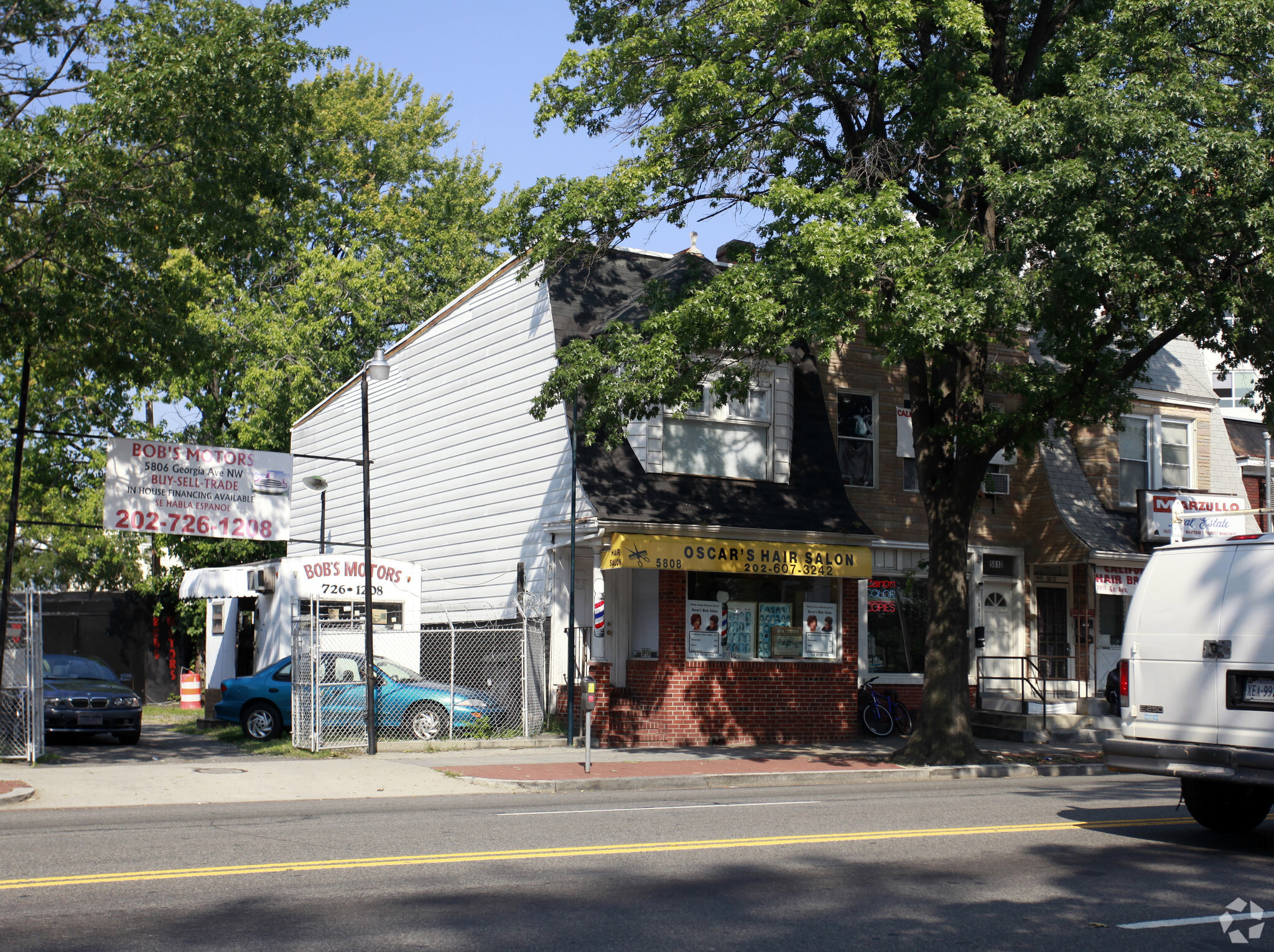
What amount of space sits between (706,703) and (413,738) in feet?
15.4

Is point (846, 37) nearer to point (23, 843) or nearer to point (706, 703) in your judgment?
point (706, 703)

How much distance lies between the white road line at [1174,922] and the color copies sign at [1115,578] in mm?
16323

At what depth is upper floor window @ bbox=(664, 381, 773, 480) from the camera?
20000 millimetres

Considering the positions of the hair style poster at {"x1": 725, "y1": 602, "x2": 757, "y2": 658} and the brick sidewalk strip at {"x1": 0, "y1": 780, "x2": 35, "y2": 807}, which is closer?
the brick sidewalk strip at {"x1": 0, "y1": 780, "x2": 35, "y2": 807}

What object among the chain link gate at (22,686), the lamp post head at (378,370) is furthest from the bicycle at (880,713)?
the chain link gate at (22,686)

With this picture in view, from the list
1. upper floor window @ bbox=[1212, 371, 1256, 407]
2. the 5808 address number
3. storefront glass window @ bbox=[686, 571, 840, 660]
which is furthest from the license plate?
upper floor window @ bbox=[1212, 371, 1256, 407]

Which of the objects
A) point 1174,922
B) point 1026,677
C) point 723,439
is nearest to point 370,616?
point 723,439

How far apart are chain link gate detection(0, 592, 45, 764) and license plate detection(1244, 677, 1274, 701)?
13.7 m

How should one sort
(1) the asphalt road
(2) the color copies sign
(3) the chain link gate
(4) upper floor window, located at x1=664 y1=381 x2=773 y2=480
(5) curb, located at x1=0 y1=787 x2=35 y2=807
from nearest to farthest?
(1) the asphalt road, (5) curb, located at x1=0 y1=787 x2=35 y2=807, (3) the chain link gate, (4) upper floor window, located at x1=664 y1=381 x2=773 y2=480, (2) the color copies sign

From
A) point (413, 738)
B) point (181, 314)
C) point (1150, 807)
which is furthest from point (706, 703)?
point (181, 314)

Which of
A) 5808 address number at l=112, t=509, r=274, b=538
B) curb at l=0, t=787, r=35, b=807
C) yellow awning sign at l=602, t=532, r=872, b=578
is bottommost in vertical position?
curb at l=0, t=787, r=35, b=807

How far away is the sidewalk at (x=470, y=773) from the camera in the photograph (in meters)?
13.5

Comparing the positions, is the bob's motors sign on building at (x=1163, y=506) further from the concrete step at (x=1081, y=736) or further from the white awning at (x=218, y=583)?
the white awning at (x=218, y=583)
